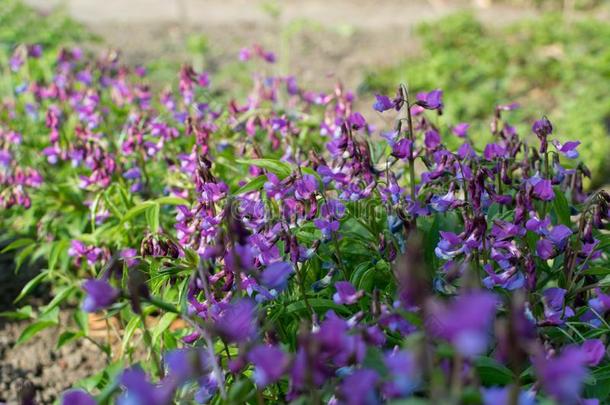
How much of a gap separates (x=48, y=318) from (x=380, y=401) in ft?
5.09

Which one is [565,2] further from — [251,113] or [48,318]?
[48,318]

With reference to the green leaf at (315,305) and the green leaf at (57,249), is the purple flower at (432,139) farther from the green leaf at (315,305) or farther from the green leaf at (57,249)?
the green leaf at (57,249)

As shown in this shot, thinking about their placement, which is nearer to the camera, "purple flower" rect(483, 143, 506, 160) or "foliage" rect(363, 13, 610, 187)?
"purple flower" rect(483, 143, 506, 160)

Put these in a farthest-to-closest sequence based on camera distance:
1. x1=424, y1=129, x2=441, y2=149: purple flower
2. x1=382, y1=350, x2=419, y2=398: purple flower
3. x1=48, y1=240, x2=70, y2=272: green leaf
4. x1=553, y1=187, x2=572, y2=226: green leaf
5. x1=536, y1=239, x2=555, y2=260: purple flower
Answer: x1=48, y1=240, x2=70, y2=272: green leaf < x1=424, y1=129, x2=441, y2=149: purple flower < x1=553, y1=187, x2=572, y2=226: green leaf < x1=536, y1=239, x2=555, y2=260: purple flower < x1=382, y1=350, x2=419, y2=398: purple flower

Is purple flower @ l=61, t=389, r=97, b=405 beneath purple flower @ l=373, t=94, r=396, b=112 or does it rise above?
beneath

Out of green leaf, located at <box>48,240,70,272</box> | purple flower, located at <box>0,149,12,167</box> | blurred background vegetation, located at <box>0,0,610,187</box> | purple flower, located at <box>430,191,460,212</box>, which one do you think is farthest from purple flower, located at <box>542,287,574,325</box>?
blurred background vegetation, located at <box>0,0,610,187</box>

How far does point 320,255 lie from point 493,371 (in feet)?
2.17

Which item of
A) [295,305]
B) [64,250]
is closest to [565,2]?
[64,250]

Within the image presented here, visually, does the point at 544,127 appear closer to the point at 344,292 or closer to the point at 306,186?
the point at 306,186

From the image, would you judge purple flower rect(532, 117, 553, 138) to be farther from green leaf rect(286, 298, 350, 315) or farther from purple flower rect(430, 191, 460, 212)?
green leaf rect(286, 298, 350, 315)

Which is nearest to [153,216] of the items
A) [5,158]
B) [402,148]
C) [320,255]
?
[320,255]

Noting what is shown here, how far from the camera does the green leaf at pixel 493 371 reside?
6.22ft

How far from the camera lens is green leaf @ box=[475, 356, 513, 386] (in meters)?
1.90

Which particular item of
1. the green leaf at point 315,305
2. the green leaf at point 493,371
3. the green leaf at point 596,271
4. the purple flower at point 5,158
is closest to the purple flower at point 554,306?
the green leaf at point 493,371
